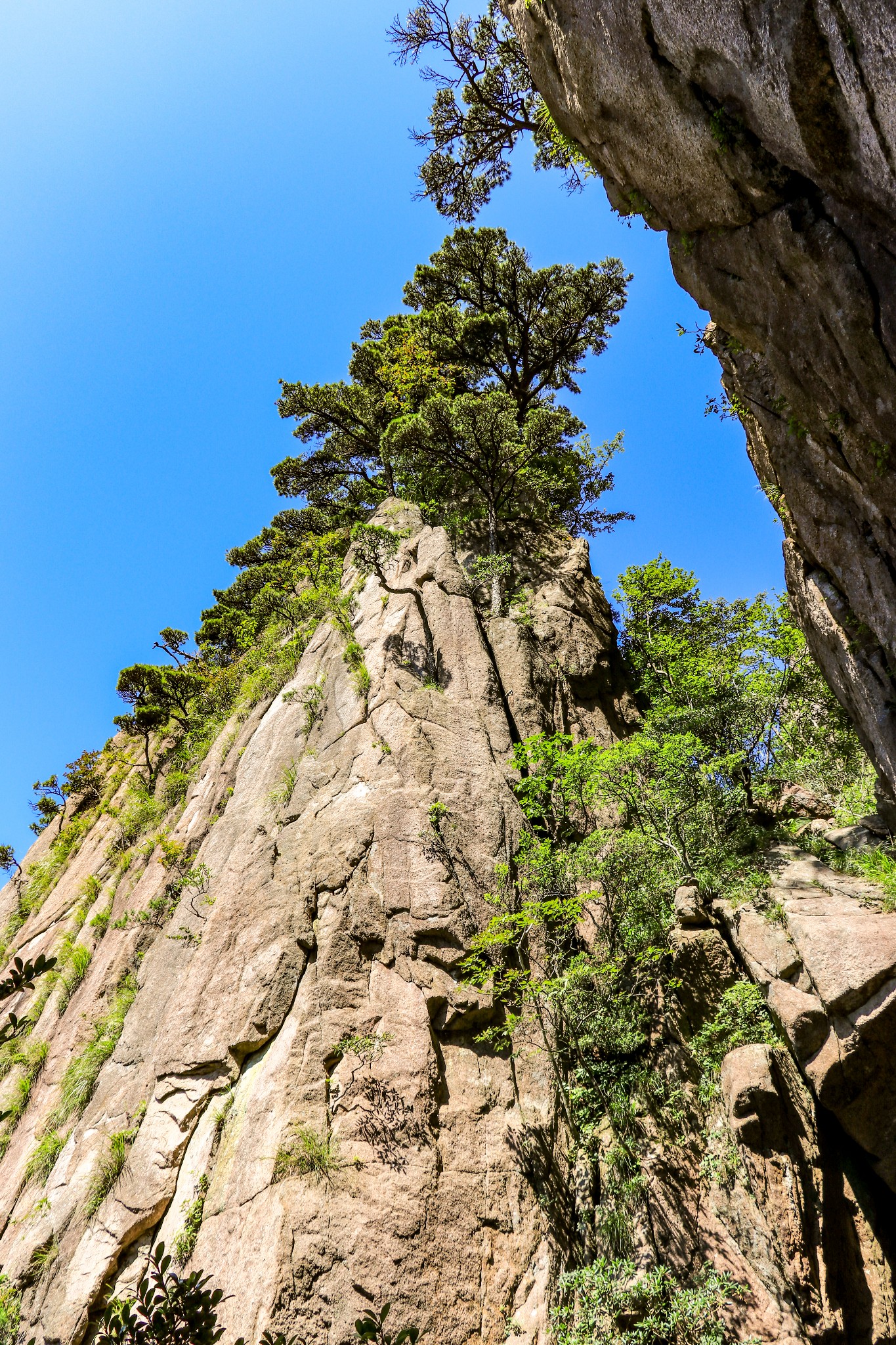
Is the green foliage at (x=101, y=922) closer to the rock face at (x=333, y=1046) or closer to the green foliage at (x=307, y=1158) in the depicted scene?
the rock face at (x=333, y=1046)

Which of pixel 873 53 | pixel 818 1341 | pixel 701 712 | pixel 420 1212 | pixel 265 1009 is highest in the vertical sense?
pixel 701 712

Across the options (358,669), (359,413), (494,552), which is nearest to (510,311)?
(359,413)

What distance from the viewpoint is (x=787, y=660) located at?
42.0 ft

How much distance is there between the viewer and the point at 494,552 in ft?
55.5

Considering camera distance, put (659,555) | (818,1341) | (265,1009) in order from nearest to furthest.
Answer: (818,1341), (265,1009), (659,555)

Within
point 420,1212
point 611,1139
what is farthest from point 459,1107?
point 611,1139

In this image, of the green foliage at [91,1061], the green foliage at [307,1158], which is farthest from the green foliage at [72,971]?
the green foliage at [307,1158]

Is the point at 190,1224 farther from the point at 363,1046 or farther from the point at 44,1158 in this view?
the point at 44,1158

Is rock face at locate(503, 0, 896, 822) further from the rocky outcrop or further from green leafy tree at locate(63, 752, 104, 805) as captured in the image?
green leafy tree at locate(63, 752, 104, 805)

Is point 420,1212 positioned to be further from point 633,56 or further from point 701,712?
point 633,56

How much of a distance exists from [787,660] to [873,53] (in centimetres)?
955

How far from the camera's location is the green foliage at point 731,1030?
8.13 metres

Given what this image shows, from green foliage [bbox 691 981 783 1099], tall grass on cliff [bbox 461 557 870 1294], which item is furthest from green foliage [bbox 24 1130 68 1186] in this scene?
green foliage [bbox 691 981 783 1099]

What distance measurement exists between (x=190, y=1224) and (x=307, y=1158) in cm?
162
